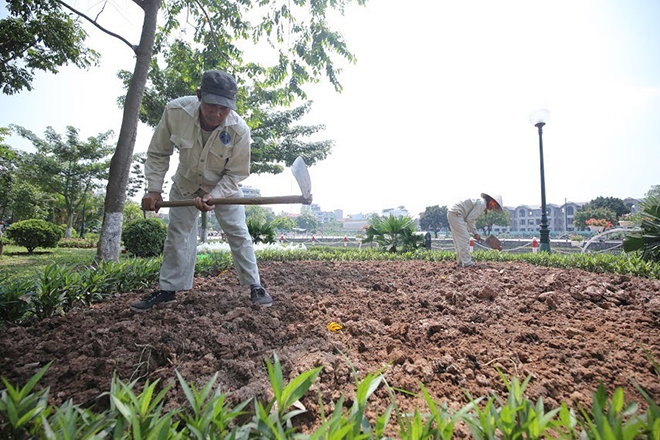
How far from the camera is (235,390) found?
1.32 metres

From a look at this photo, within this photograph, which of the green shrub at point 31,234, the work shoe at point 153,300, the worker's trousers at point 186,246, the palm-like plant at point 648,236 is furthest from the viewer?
the green shrub at point 31,234

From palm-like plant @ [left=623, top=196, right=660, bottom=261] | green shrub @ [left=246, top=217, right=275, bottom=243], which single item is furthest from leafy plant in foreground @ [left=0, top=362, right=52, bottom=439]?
green shrub @ [left=246, top=217, right=275, bottom=243]

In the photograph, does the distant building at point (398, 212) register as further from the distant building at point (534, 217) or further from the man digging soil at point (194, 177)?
the distant building at point (534, 217)

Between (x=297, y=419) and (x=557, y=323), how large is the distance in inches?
78.9

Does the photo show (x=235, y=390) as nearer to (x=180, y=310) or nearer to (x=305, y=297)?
(x=180, y=310)

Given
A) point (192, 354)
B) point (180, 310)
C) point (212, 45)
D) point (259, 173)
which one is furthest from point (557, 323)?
point (259, 173)

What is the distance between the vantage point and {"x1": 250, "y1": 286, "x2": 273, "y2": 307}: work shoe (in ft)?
8.14

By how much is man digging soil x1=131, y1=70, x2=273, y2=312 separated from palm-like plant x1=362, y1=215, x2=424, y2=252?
550 centimetres

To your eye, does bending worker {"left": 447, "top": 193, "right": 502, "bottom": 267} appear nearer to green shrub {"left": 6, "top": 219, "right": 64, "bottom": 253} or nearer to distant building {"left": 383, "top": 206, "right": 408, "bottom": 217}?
distant building {"left": 383, "top": 206, "right": 408, "bottom": 217}

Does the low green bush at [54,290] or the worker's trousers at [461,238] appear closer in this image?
the low green bush at [54,290]

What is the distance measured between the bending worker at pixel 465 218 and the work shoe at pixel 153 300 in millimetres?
4446

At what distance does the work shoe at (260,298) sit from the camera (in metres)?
2.48

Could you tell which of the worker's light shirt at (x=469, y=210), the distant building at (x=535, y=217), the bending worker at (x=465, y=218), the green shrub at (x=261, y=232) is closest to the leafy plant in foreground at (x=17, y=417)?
the bending worker at (x=465, y=218)

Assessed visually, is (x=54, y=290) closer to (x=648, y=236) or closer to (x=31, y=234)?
(x=648, y=236)
